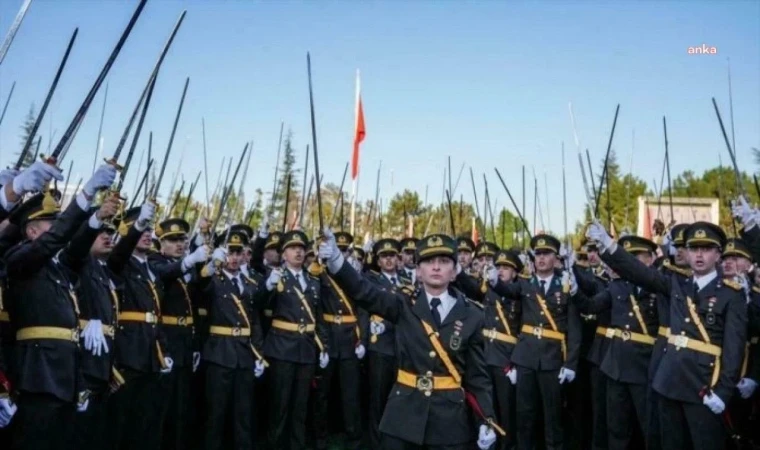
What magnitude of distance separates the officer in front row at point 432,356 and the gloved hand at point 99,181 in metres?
1.59

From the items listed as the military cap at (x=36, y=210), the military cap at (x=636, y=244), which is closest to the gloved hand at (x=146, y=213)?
the military cap at (x=36, y=210)

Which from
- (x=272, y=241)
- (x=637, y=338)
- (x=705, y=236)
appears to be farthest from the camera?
(x=272, y=241)

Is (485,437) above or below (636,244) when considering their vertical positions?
below

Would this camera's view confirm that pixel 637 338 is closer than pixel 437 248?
No

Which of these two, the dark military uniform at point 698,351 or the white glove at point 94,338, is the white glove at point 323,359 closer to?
the white glove at point 94,338

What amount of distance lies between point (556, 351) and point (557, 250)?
4.43 ft

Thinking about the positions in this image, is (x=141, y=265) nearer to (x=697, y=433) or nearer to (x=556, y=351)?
(x=556, y=351)

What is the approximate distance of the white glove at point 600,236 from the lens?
21.1 ft

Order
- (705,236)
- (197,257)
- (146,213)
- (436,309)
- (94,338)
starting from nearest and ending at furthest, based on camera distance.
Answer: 1. (436,309)
2. (94,338)
3. (146,213)
4. (705,236)
5. (197,257)

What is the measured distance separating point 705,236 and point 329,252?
12.8 ft

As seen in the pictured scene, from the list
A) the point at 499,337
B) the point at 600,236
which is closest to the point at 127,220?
the point at 600,236

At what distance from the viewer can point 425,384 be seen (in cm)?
499

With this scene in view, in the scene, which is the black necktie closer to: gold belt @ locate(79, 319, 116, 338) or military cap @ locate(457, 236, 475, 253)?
gold belt @ locate(79, 319, 116, 338)

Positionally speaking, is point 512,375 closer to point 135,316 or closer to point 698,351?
point 698,351
